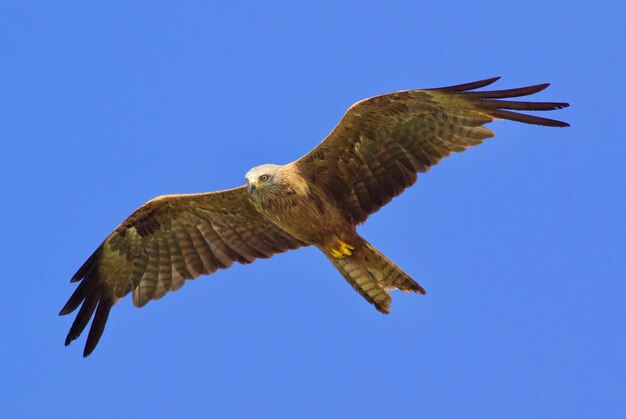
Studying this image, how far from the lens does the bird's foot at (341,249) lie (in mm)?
12273

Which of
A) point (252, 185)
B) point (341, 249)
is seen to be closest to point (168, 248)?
point (252, 185)

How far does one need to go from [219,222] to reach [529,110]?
13.6 ft

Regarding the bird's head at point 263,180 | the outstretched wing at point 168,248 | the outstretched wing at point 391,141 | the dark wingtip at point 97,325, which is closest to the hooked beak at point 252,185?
the bird's head at point 263,180

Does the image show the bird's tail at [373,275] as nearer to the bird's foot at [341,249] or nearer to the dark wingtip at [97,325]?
the bird's foot at [341,249]

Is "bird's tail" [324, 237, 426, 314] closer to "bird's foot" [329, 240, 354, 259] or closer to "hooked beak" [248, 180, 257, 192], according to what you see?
"bird's foot" [329, 240, 354, 259]

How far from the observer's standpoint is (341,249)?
12.3 m

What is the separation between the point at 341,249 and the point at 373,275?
46 centimetres

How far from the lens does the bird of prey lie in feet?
39.8

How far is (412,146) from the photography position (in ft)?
40.9

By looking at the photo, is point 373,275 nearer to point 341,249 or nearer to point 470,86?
point 341,249

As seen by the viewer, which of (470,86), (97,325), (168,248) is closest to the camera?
(470,86)

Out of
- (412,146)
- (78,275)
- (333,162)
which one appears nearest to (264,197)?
(333,162)

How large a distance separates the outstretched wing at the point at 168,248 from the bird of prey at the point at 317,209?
0.04 feet

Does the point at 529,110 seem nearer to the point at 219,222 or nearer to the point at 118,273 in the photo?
the point at 219,222
